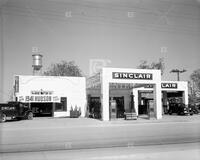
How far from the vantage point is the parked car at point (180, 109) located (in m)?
23.2

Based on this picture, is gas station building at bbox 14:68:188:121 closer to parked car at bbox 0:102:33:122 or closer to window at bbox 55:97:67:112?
window at bbox 55:97:67:112

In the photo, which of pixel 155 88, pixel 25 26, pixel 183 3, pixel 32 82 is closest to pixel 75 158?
pixel 183 3

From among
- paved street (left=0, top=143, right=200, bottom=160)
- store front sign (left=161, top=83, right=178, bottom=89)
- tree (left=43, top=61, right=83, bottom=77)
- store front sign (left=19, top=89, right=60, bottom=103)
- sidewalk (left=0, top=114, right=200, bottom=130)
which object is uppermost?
tree (left=43, top=61, right=83, bottom=77)

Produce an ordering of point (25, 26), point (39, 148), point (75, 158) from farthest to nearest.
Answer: point (25, 26), point (39, 148), point (75, 158)

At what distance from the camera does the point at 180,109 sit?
77.8 feet

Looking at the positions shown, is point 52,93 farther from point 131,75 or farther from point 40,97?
point 131,75

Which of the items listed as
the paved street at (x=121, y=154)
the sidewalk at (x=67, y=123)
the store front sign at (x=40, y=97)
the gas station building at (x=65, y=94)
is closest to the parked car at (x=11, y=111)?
the sidewalk at (x=67, y=123)

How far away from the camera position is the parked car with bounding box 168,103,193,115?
23159 mm

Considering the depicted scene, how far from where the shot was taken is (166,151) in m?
6.18

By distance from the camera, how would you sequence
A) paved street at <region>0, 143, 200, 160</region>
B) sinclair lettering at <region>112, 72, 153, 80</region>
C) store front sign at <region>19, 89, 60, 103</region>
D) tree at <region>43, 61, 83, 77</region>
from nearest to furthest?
paved street at <region>0, 143, 200, 160</region> < sinclair lettering at <region>112, 72, 153, 80</region> < store front sign at <region>19, 89, 60, 103</region> < tree at <region>43, 61, 83, 77</region>

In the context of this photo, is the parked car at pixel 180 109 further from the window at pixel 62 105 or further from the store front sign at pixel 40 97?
the store front sign at pixel 40 97

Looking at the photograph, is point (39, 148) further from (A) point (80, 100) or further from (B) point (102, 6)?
(A) point (80, 100)

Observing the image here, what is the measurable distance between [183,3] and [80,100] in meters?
16.6

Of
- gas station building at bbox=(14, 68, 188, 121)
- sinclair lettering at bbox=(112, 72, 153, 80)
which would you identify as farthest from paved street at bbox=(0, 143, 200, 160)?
gas station building at bbox=(14, 68, 188, 121)
